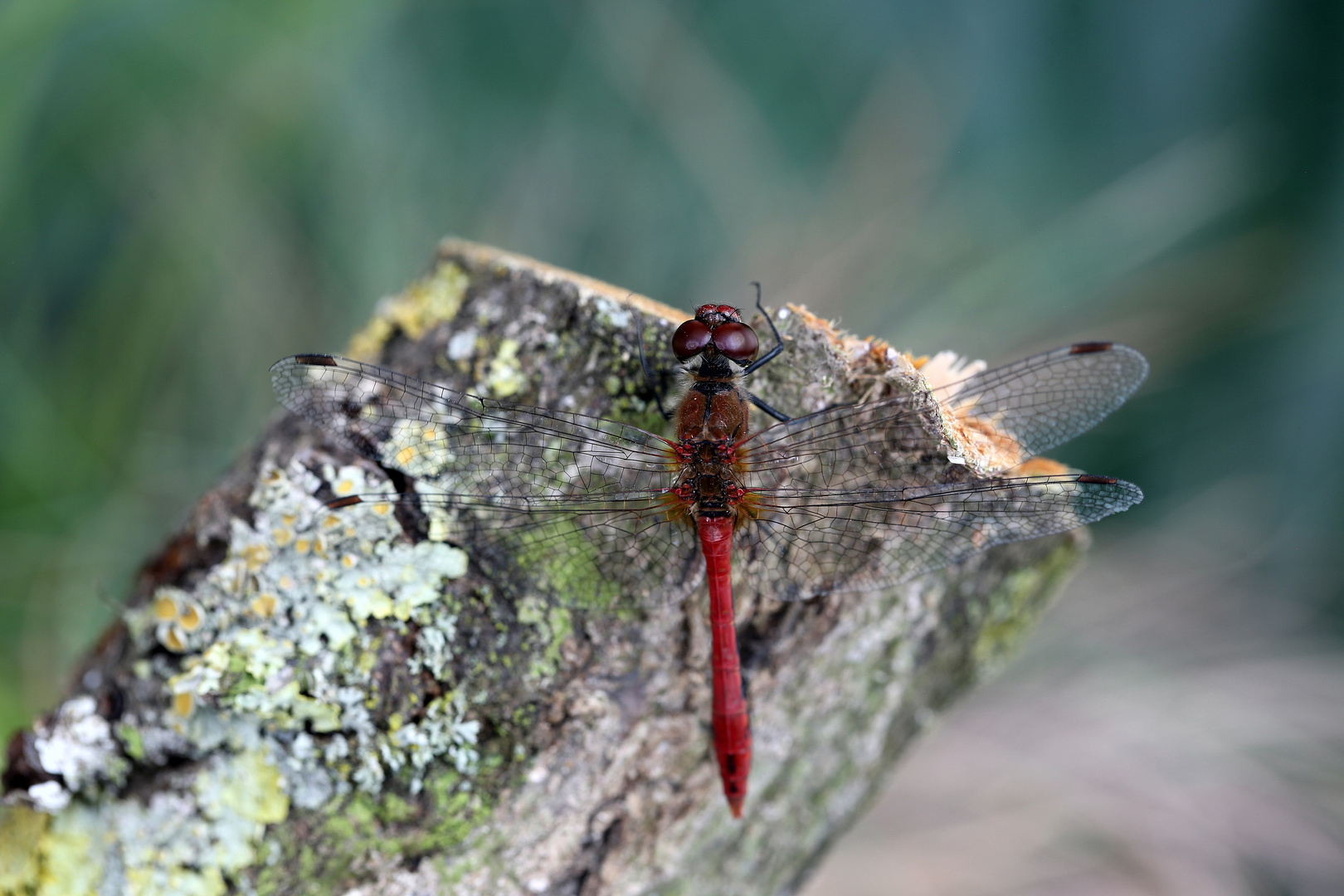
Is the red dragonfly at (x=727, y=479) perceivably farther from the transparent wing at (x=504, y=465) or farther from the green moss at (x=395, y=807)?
the green moss at (x=395, y=807)

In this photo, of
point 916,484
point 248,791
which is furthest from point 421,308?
point 916,484

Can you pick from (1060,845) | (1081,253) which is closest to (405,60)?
(1081,253)

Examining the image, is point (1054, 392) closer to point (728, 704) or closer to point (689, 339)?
point (689, 339)

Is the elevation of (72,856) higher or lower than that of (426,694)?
lower

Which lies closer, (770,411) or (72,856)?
(72,856)

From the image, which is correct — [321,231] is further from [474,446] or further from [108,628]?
[474,446]

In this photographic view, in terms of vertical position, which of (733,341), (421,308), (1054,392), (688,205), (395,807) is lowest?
(395,807)

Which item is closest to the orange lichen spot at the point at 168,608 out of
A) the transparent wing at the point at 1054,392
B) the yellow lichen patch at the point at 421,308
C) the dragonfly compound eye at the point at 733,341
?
the yellow lichen patch at the point at 421,308
